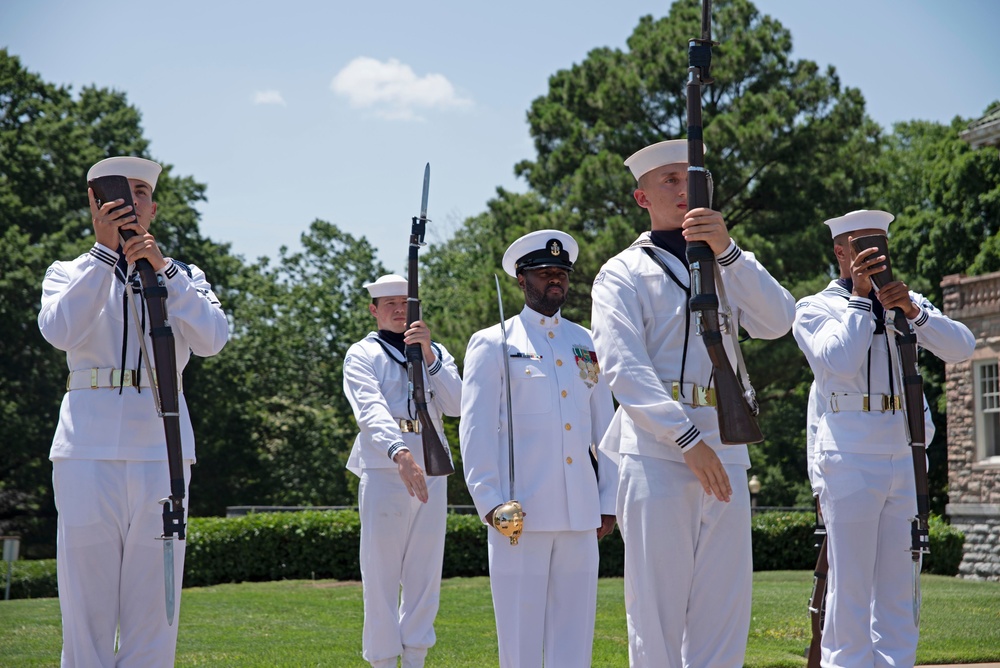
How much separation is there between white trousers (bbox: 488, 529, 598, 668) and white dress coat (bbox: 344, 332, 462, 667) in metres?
1.72

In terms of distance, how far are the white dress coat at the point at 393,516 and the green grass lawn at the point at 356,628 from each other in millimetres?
1555

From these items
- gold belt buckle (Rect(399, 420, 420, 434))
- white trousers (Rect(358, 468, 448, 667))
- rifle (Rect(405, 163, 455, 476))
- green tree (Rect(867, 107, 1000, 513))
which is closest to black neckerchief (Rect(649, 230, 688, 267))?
rifle (Rect(405, 163, 455, 476))

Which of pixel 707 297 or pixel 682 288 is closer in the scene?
pixel 707 297

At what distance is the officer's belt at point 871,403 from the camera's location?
6.61 meters

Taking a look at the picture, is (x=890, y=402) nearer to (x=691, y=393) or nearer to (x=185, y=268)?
(x=691, y=393)

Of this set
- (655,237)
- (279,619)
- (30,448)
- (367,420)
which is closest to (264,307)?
(30,448)

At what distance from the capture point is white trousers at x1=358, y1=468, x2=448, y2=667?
24.4ft

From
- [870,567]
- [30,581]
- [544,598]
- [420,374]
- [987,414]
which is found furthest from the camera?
[987,414]

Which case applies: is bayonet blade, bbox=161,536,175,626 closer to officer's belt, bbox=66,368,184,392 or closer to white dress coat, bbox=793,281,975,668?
officer's belt, bbox=66,368,184,392

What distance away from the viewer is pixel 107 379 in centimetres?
510

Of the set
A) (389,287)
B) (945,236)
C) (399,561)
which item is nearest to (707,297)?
(399,561)

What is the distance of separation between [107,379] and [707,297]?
2617 millimetres

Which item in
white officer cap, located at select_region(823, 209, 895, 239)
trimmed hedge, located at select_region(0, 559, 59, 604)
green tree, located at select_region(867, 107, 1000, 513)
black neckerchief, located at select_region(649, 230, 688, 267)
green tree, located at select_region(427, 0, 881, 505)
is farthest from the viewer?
green tree, located at select_region(867, 107, 1000, 513)

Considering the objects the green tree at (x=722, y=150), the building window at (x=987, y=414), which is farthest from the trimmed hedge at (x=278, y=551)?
the green tree at (x=722, y=150)
